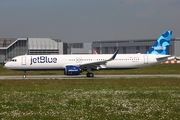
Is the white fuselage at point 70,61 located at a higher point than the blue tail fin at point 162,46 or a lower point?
lower

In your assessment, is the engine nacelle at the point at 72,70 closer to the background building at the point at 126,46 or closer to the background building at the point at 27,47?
the background building at the point at 27,47

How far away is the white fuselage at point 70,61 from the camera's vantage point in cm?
4356

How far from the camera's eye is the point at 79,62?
4466cm

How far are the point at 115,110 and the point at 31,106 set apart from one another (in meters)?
3.85

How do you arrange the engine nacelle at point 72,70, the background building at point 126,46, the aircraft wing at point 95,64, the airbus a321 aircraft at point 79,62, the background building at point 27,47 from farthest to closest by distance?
the background building at point 126,46, the background building at point 27,47, the airbus a321 aircraft at point 79,62, the aircraft wing at point 95,64, the engine nacelle at point 72,70

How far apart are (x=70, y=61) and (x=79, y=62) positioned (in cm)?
123

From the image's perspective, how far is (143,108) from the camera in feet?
47.7

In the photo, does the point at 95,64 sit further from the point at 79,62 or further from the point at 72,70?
the point at 72,70

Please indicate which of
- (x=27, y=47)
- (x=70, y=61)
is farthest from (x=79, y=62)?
(x=27, y=47)

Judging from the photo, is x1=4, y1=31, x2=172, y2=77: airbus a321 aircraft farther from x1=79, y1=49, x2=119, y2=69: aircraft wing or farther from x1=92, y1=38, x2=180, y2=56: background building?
x1=92, y1=38, x2=180, y2=56: background building

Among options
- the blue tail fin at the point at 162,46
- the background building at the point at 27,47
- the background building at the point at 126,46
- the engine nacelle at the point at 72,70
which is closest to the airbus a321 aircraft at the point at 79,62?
the engine nacelle at the point at 72,70

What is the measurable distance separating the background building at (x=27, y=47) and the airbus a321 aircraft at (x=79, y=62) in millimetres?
72734

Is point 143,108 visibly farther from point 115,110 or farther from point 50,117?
point 50,117

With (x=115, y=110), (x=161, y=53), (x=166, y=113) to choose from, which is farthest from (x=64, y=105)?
(x=161, y=53)
